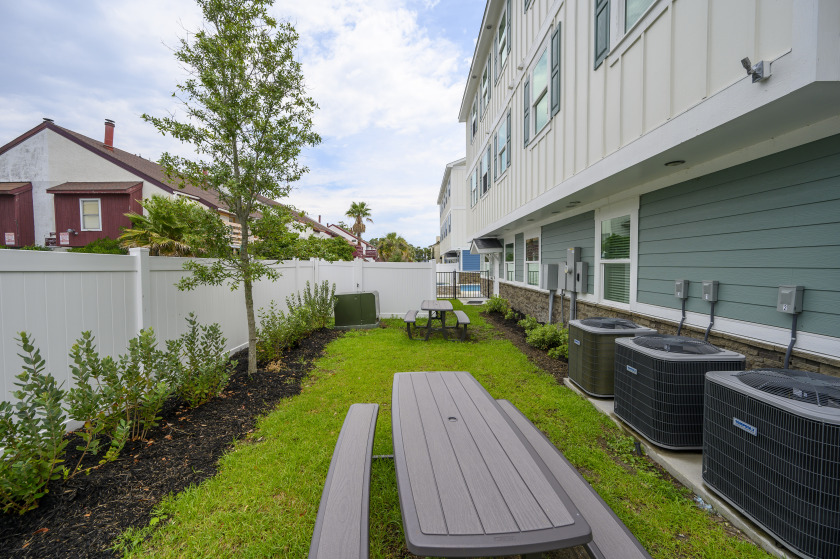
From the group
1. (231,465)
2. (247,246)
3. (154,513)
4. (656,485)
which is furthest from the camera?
(247,246)

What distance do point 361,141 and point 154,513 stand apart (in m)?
15.4

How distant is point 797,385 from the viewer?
1894mm

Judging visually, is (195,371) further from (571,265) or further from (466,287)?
(466,287)

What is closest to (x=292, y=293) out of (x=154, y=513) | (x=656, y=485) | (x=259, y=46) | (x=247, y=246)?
(x=247, y=246)

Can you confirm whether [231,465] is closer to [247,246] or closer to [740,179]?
[247,246]

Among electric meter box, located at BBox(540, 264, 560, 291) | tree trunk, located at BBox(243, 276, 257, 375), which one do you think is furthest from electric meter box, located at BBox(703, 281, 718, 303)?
tree trunk, located at BBox(243, 276, 257, 375)

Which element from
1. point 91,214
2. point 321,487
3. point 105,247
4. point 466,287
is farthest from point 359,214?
point 321,487

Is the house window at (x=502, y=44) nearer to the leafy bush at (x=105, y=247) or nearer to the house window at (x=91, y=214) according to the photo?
the leafy bush at (x=105, y=247)

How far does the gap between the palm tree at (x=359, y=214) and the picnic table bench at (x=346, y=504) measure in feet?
119

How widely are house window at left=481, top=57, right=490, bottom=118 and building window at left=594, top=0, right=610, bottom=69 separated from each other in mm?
7234

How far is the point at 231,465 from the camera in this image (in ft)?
9.12

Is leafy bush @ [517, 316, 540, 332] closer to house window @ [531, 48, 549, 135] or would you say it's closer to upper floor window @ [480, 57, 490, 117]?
house window @ [531, 48, 549, 135]

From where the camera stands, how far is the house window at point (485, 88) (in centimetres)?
1121

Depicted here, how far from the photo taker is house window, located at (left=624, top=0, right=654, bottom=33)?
3531mm
